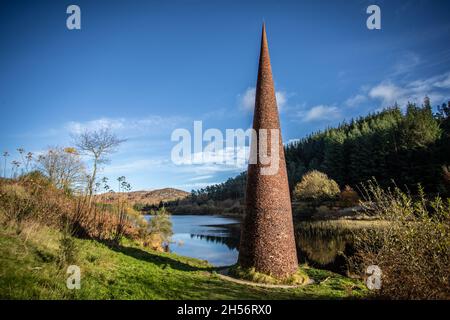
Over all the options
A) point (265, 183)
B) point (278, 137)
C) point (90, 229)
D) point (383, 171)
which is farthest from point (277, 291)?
point (383, 171)

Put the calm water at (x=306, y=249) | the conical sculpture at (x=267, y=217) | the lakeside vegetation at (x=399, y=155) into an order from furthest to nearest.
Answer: the lakeside vegetation at (x=399, y=155), the calm water at (x=306, y=249), the conical sculpture at (x=267, y=217)

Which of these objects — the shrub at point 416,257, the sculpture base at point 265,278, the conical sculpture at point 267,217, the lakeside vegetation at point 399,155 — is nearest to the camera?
the shrub at point 416,257

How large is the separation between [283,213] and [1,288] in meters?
8.19

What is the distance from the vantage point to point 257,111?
10844 mm

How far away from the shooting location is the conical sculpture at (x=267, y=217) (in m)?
9.66

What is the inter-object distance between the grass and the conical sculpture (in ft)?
3.65

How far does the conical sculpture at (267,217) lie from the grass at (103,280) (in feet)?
3.65

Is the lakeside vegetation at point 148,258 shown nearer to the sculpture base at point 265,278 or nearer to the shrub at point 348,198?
the sculpture base at point 265,278

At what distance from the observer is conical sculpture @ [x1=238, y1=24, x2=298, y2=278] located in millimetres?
9663

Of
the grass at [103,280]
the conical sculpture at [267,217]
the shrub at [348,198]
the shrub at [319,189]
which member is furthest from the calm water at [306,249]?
the shrub at [319,189]

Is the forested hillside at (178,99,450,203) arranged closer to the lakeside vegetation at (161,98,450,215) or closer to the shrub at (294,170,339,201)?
the lakeside vegetation at (161,98,450,215)

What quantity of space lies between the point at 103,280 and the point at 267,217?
566cm

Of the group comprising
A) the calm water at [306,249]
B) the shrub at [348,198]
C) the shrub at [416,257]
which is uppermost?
the shrub at [416,257]

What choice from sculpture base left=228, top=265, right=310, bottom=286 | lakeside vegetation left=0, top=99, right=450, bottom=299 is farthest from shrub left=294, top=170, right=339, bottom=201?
sculpture base left=228, top=265, right=310, bottom=286
